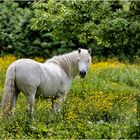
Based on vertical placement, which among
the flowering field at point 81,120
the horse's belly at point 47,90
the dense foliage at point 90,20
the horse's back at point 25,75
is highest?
the dense foliage at point 90,20

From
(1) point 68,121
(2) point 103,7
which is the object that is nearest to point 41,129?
(1) point 68,121

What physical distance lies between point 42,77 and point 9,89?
67cm

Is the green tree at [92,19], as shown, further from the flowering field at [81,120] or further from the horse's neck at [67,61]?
the flowering field at [81,120]

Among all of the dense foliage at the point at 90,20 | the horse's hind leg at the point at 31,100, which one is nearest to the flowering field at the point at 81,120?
the horse's hind leg at the point at 31,100

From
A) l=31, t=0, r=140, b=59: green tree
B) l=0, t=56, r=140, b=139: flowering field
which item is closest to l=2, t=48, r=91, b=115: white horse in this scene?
l=0, t=56, r=140, b=139: flowering field

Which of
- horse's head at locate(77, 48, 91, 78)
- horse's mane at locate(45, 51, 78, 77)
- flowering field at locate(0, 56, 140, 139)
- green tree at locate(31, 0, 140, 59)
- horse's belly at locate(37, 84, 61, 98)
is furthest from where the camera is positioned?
green tree at locate(31, 0, 140, 59)

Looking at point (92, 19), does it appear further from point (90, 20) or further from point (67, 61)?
point (67, 61)

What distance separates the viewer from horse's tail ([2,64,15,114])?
8648 millimetres

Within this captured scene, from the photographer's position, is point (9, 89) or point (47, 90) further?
point (47, 90)

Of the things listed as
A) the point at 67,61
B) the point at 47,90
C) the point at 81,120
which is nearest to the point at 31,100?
the point at 47,90

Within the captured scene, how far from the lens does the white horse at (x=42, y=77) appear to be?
8.69m

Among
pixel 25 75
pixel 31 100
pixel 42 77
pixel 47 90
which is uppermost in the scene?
pixel 25 75

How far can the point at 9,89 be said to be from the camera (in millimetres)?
8742

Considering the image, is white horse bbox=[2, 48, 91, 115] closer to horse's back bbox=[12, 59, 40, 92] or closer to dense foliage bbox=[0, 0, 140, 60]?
horse's back bbox=[12, 59, 40, 92]
